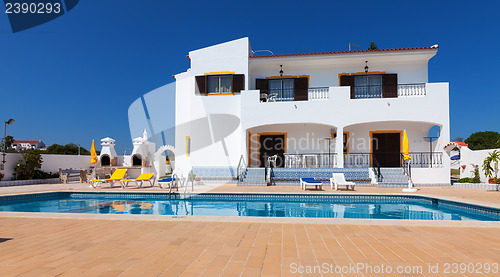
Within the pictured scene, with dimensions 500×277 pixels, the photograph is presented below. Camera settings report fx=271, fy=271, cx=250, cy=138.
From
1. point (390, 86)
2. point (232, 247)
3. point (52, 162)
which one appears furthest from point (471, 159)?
point (52, 162)

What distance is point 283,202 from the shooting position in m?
9.48

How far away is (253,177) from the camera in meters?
13.8

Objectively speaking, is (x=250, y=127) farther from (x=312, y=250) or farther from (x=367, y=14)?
(x=367, y=14)

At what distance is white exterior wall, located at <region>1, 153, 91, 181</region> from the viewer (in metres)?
14.5

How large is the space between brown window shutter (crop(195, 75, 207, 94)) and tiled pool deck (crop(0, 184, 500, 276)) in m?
11.5

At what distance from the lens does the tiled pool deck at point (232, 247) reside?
2.91 meters

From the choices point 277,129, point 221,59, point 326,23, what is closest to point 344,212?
point 277,129

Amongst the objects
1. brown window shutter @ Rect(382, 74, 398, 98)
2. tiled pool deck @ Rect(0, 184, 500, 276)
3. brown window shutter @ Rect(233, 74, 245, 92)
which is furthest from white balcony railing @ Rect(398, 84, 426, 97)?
tiled pool deck @ Rect(0, 184, 500, 276)

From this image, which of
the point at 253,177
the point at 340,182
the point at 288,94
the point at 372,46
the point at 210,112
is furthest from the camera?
the point at 372,46

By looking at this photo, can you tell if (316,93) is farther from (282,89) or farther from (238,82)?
(238,82)

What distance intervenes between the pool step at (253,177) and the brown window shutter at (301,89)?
480 centimetres

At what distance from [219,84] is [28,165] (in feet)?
37.4

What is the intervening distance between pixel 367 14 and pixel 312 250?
21.7 metres

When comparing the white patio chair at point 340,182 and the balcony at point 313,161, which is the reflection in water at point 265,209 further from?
the balcony at point 313,161
